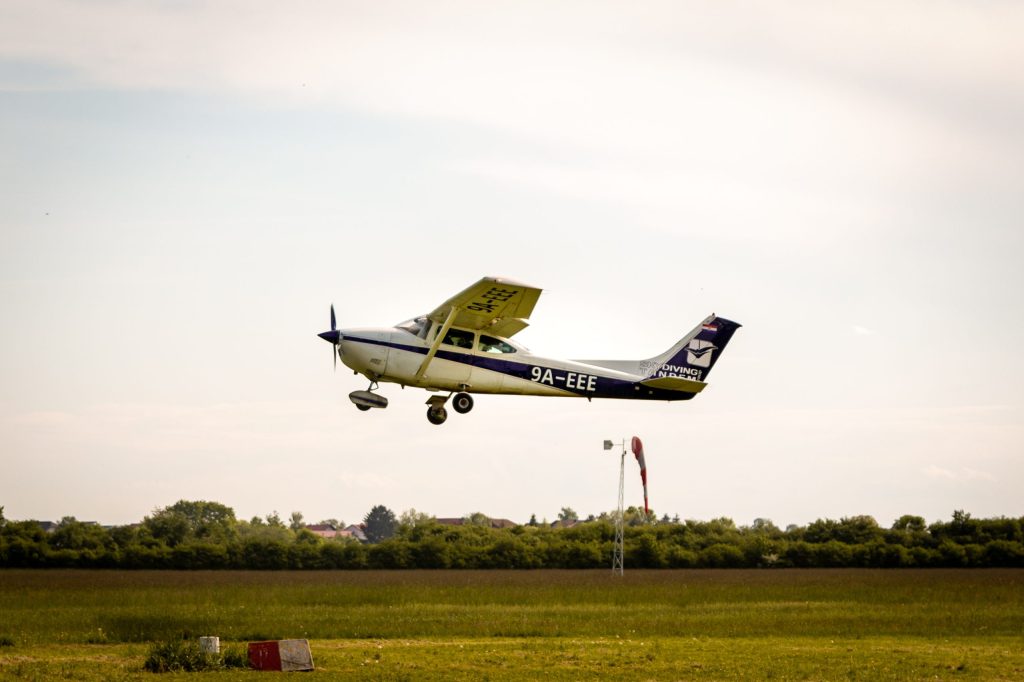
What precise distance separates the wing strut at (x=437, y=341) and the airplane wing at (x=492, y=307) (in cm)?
5

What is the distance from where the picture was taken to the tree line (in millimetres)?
64000

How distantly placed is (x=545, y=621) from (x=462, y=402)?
1479 cm

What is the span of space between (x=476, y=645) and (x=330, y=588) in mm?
16231

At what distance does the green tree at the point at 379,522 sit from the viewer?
144m

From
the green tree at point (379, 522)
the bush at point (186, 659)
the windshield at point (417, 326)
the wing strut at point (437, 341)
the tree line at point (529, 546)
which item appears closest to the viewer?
the wing strut at point (437, 341)

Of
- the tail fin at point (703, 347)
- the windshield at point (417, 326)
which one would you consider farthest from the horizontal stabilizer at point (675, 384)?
the windshield at point (417, 326)

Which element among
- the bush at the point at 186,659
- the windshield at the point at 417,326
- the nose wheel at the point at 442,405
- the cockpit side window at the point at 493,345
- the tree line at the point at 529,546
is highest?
the windshield at the point at 417,326

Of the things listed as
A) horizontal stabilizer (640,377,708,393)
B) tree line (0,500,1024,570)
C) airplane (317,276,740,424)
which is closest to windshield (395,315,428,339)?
airplane (317,276,740,424)

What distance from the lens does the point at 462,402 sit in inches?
1211

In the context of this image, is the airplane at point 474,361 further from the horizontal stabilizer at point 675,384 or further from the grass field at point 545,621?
the grass field at point 545,621

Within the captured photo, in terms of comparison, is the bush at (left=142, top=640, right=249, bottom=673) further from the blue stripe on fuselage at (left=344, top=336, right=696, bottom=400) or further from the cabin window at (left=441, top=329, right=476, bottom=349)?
the cabin window at (left=441, top=329, right=476, bottom=349)

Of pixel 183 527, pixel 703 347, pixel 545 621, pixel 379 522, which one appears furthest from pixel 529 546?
pixel 379 522

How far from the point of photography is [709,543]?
69750 mm

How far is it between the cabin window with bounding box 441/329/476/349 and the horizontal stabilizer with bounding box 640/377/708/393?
15.3 feet
